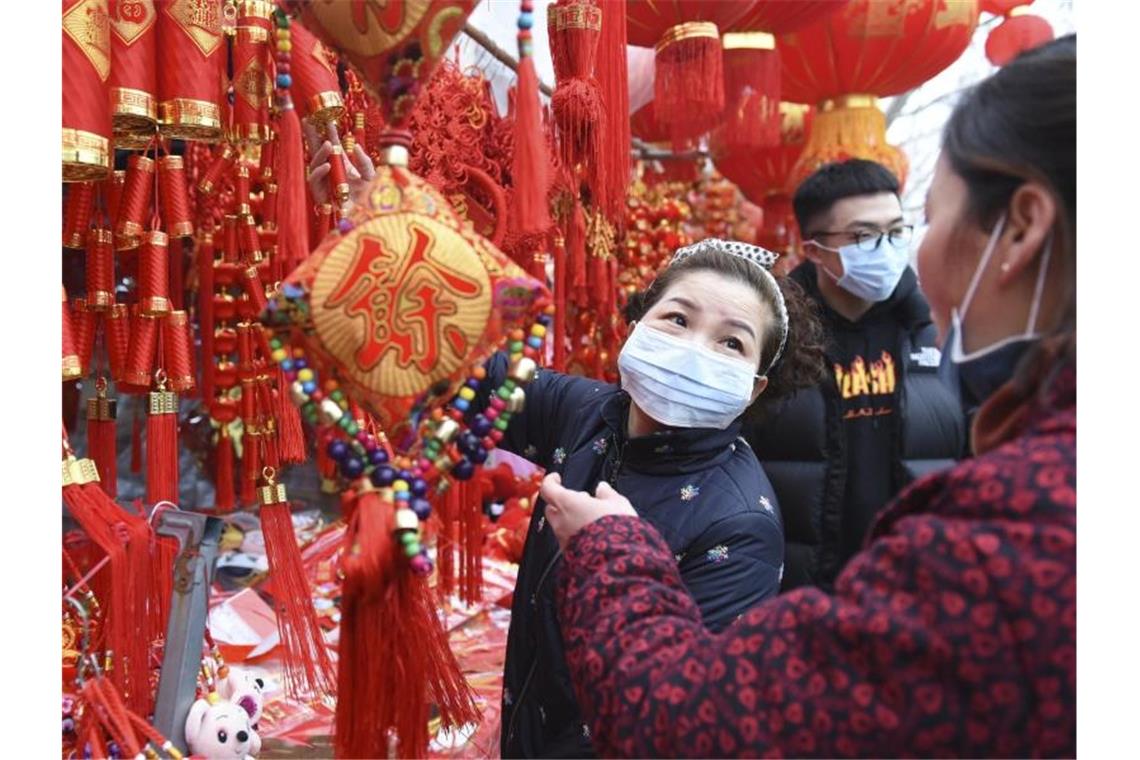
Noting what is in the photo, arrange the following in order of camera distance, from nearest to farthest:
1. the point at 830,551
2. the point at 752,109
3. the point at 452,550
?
1. the point at 830,551
2. the point at 452,550
3. the point at 752,109

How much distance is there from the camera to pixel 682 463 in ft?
4.31

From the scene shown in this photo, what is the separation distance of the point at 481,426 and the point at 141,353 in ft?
2.84

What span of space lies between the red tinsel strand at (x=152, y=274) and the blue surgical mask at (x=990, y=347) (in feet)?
3.99

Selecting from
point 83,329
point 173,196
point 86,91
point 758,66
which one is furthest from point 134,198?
point 758,66

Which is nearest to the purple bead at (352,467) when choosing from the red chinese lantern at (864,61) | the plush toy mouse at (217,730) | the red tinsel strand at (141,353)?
the plush toy mouse at (217,730)

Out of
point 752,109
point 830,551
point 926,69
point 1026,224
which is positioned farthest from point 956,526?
point 926,69

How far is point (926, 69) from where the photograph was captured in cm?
289

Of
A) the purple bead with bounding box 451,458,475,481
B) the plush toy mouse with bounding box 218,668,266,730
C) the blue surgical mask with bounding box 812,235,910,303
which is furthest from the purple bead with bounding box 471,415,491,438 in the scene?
the blue surgical mask with bounding box 812,235,910,303

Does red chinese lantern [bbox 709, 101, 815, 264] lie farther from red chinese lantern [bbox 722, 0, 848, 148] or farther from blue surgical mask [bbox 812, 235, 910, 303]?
blue surgical mask [bbox 812, 235, 910, 303]

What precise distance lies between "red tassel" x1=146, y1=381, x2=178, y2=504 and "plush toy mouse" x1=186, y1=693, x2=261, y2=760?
0.32 metres

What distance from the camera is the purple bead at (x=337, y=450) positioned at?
0.92 m

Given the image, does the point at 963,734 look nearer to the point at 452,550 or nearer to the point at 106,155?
the point at 106,155

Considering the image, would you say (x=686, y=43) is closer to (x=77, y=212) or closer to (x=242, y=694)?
(x=77, y=212)

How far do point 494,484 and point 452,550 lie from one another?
71cm
